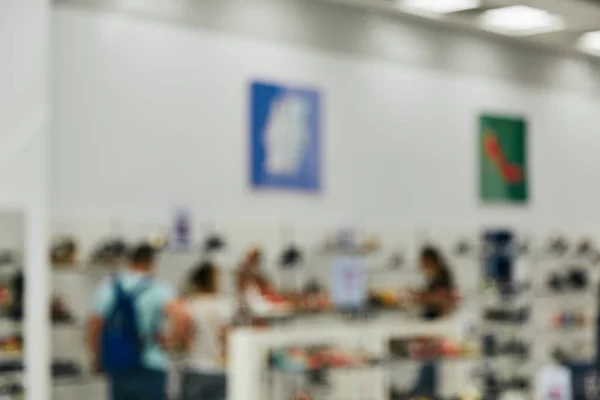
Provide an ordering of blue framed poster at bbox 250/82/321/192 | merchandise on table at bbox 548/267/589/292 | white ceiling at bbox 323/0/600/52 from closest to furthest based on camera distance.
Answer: white ceiling at bbox 323/0/600/52
blue framed poster at bbox 250/82/321/192
merchandise on table at bbox 548/267/589/292

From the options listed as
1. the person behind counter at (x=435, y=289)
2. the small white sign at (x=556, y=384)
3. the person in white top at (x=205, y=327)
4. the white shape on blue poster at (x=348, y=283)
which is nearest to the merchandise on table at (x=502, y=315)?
the person behind counter at (x=435, y=289)

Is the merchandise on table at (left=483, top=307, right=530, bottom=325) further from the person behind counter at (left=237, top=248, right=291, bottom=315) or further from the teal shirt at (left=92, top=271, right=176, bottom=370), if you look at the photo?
the teal shirt at (left=92, top=271, right=176, bottom=370)

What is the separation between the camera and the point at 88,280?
864 centimetres

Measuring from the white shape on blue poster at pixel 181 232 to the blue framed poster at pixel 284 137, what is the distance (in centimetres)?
92

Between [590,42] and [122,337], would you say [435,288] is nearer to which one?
[590,42]

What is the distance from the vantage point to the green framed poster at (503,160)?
41.0ft

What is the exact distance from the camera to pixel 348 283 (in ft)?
35.4

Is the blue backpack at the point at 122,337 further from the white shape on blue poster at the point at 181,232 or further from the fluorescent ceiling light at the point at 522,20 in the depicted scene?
the fluorescent ceiling light at the point at 522,20

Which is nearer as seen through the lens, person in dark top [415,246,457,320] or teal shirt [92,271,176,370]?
teal shirt [92,271,176,370]

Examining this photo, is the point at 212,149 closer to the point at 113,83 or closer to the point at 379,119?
the point at 113,83

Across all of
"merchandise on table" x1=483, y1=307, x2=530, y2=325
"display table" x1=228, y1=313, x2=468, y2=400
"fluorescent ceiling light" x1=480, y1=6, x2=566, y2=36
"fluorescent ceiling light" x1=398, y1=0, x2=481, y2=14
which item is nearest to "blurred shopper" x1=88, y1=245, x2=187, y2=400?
"display table" x1=228, y1=313, x2=468, y2=400

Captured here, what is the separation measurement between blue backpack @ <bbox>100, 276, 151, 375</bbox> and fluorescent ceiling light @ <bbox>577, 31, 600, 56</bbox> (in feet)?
19.9

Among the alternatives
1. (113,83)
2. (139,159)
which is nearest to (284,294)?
(139,159)

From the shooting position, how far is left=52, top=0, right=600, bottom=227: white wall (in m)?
8.87
